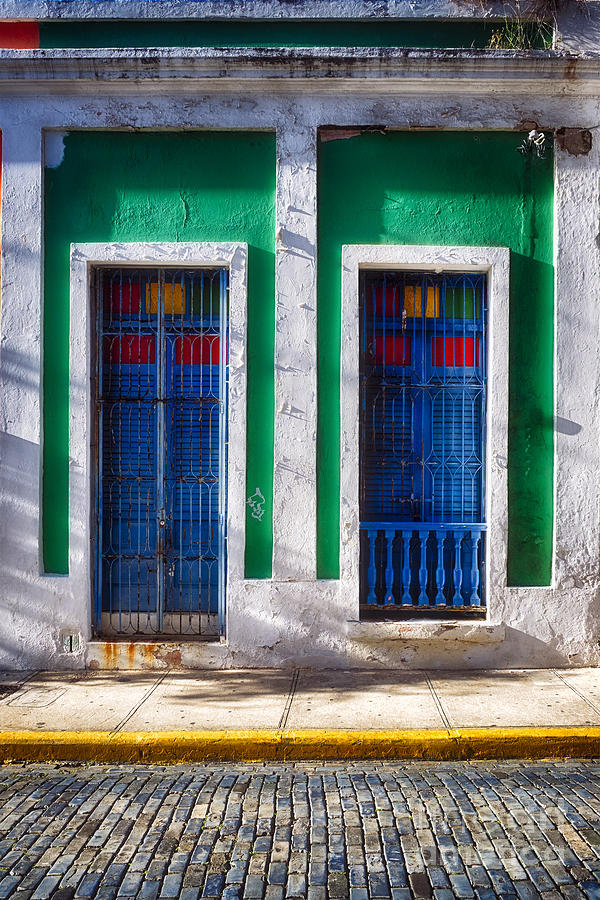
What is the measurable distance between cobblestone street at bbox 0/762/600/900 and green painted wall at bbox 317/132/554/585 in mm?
2357

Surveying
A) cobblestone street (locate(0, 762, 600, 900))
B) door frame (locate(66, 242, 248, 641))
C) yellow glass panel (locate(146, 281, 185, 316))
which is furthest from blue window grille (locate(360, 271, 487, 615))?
cobblestone street (locate(0, 762, 600, 900))

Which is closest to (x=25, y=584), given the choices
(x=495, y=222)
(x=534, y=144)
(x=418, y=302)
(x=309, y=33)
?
(x=418, y=302)

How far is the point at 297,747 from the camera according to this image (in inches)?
175

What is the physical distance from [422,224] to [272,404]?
6.30ft

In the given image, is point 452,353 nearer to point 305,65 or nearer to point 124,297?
point 305,65

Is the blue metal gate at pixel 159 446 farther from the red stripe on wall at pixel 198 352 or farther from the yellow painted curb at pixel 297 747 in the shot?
the yellow painted curb at pixel 297 747

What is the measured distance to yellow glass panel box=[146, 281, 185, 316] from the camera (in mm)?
6137

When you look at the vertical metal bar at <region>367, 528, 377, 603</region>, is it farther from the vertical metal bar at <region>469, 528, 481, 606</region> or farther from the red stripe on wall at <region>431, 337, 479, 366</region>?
the red stripe on wall at <region>431, 337, 479, 366</region>

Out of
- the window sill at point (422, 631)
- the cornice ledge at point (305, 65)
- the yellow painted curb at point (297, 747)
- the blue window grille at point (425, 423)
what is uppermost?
the cornice ledge at point (305, 65)

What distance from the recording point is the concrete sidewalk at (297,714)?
14.6 ft

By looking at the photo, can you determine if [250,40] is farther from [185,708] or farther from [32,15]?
[185,708]

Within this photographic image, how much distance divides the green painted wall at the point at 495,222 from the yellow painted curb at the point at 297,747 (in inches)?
67.1

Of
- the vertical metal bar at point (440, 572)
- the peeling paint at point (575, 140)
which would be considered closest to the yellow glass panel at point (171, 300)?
the vertical metal bar at point (440, 572)

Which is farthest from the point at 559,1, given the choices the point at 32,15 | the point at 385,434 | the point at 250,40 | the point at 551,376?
the point at 32,15
